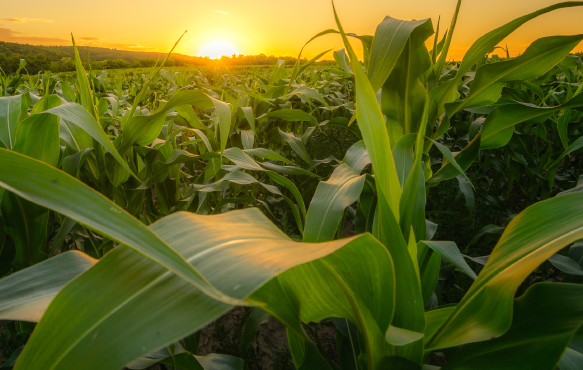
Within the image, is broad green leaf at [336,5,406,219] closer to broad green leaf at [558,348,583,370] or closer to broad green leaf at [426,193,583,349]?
broad green leaf at [426,193,583,349]

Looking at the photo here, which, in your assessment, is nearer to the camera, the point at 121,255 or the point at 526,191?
the point at 121,255

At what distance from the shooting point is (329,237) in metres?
0.59

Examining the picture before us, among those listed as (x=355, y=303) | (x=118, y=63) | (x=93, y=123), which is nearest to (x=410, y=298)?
(x=355, y=303)

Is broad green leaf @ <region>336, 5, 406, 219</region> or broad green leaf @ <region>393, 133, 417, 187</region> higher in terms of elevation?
broad green leaf @ <region>336, 5, 406, 219</region>

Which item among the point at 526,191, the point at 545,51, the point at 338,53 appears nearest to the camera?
the point at 545,51

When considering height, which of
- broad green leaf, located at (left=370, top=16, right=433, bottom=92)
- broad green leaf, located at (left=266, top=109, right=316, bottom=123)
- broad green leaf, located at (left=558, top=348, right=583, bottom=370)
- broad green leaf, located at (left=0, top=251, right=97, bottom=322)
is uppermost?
broad green leaf, located at (left=370, top=16, right=433, bottom=92)

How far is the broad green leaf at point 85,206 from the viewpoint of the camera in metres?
0.22

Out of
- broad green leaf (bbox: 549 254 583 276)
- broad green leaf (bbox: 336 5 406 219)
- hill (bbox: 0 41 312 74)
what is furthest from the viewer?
hill (bbox: 0 41 312 74)

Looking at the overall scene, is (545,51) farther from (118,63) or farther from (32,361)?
(118,63)

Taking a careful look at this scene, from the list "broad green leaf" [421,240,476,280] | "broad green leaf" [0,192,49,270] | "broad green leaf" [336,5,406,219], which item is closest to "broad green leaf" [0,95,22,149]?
"broad green leaf" [0,192,49,270]

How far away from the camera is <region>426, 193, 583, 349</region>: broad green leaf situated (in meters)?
0.38

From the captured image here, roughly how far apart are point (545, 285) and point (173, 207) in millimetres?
1152

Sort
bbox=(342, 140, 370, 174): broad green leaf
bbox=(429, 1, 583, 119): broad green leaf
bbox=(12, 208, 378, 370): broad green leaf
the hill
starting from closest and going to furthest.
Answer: bbox=(12, 208, 378, 370): broad green leaf, bbox=(429, 1, 583, 119): broad green leaf, bbox=(342, 140, 370, 174): broad green leaf, the hill

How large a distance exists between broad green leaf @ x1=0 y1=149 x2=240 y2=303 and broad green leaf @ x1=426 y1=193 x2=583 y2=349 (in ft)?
1.15
